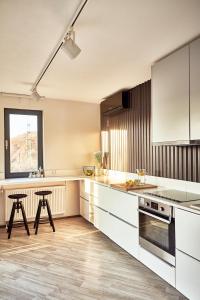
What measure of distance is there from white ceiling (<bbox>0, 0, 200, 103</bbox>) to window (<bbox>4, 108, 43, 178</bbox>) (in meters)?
1.12

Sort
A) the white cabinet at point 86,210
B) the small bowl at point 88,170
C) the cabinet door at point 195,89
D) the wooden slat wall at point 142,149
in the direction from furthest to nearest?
the small bowl at point 88,170, the white cabinet at point 86,210, the wooden slat wall at point 142,149, the cabinet door at point 195,89

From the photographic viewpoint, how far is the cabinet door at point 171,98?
2.20 m

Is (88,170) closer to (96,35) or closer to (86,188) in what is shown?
(86,188)

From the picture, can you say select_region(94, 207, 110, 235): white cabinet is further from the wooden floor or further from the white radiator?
the white radiator

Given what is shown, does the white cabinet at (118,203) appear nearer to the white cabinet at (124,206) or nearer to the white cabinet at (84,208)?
the white cabinet at (124,206)

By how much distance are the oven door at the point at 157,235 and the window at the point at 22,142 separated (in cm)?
258

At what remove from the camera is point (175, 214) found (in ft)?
6.81

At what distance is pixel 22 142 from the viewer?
4363 mm

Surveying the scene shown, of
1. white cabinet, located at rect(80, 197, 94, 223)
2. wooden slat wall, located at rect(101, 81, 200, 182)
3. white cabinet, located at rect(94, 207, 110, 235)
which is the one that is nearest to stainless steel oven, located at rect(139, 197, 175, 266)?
wooden slat wall, located at rect(101, 81, 200, 182)

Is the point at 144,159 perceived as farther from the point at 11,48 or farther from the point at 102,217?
the point at 11,48

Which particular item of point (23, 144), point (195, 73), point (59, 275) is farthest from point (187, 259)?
point (23, 144)

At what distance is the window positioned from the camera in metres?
4.22

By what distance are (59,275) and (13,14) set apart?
98.9 inches

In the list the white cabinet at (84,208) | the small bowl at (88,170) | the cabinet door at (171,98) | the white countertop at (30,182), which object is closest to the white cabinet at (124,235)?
the white cabinet at (84,208)
